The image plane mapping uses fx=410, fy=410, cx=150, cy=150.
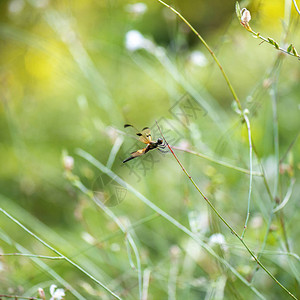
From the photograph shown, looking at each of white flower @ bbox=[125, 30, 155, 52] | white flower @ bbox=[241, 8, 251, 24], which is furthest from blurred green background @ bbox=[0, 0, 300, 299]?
white flower @ bbox=[241, 8, 251, 24]

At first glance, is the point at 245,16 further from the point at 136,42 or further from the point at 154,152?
the point at 154,152

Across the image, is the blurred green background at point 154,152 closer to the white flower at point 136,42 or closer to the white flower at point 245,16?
the white flower at point 136,42

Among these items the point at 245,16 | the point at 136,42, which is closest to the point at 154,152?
the point at 136,42

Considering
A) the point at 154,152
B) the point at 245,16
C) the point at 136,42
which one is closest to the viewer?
the point at 245,16

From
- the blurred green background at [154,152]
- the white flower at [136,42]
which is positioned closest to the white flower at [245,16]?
the blurred green background at [154,152]

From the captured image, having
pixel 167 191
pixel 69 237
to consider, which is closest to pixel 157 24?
pixel 167 191

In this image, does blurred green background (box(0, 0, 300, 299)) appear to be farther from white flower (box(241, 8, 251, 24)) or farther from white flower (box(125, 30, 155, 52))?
white flower (box(241, 8, 251, 24))

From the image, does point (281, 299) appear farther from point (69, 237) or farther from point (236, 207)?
point (69, 237)

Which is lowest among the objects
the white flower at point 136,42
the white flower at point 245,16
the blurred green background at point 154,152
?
the blurred green background at point 154,152
